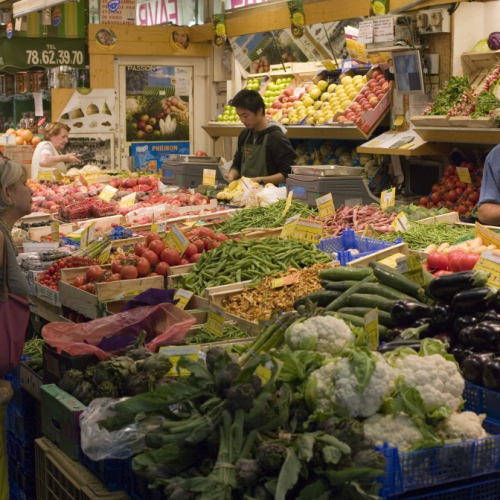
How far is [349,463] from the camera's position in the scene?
7.07 feet

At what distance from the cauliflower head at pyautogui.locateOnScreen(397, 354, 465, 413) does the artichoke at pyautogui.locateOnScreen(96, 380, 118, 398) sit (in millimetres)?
1029

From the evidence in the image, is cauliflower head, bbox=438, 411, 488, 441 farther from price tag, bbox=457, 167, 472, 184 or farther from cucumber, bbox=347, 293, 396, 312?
price tag, bbox=457, 167, 472, 184

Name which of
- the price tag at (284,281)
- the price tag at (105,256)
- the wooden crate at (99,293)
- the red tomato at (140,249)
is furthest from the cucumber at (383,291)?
the price tag at (105,256)

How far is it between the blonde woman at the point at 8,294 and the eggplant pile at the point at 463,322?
181 centimetres

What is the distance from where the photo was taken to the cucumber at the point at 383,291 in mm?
3404

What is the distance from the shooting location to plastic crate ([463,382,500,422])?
2619mm

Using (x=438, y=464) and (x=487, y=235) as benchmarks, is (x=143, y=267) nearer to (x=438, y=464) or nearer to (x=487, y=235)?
(x=487, y=235)

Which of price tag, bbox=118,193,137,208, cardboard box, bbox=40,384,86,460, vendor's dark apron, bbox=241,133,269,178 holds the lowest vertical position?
cardboard box, bbox=40,384,86,460

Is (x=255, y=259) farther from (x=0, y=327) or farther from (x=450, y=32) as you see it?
(x=450, y=32)

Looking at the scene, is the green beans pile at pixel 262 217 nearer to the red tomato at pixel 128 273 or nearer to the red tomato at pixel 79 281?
the red tomato at pixel 128 273

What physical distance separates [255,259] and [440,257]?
3.94 feet

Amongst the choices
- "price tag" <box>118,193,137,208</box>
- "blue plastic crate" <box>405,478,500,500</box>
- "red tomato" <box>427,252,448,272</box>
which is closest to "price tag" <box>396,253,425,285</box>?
"red tomato" <box>427,252,448,272</box>

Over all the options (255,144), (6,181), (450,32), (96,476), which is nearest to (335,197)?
(255,144)

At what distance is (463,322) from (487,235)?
58.1 inches
